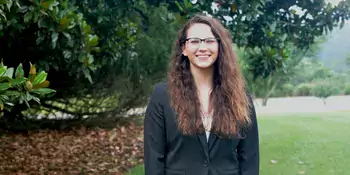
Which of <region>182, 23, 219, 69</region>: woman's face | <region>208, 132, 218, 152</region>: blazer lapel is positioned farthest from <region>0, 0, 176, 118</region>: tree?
<region>208, 132, 218, 152</region>: blazer lapel

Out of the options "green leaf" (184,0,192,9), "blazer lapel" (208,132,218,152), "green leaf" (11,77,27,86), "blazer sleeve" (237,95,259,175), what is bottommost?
"blazer sleeve" (237,95,259,175)

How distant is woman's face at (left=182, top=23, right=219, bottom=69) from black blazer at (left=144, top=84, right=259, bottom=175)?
22 cm

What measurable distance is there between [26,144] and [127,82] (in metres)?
2.32

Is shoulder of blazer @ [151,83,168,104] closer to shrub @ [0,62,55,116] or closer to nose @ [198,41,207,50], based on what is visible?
nose @ [198,41,207,50]

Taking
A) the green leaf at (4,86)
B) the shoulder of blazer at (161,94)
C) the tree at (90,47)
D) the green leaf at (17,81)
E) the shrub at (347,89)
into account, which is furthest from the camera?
the shrub at (347,89)

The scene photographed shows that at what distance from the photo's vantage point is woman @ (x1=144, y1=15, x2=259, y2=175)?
1.97m

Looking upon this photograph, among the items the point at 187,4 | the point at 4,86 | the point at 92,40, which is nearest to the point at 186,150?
the point at 4,86

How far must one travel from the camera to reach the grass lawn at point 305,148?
576 cm

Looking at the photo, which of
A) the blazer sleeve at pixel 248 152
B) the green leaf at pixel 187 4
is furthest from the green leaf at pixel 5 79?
the green leaf at pixel 187 4

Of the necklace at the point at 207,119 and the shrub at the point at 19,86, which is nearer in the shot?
the necklace at the point at 207,119

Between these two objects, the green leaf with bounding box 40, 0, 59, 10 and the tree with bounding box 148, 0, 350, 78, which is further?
the tree with bounding box 148, 0, 350, 78

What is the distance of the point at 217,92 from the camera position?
2.09m

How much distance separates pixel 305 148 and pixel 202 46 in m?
5.72

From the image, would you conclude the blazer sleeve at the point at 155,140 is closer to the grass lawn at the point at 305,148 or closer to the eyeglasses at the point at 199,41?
the eyeglasses at the point at 199,41
